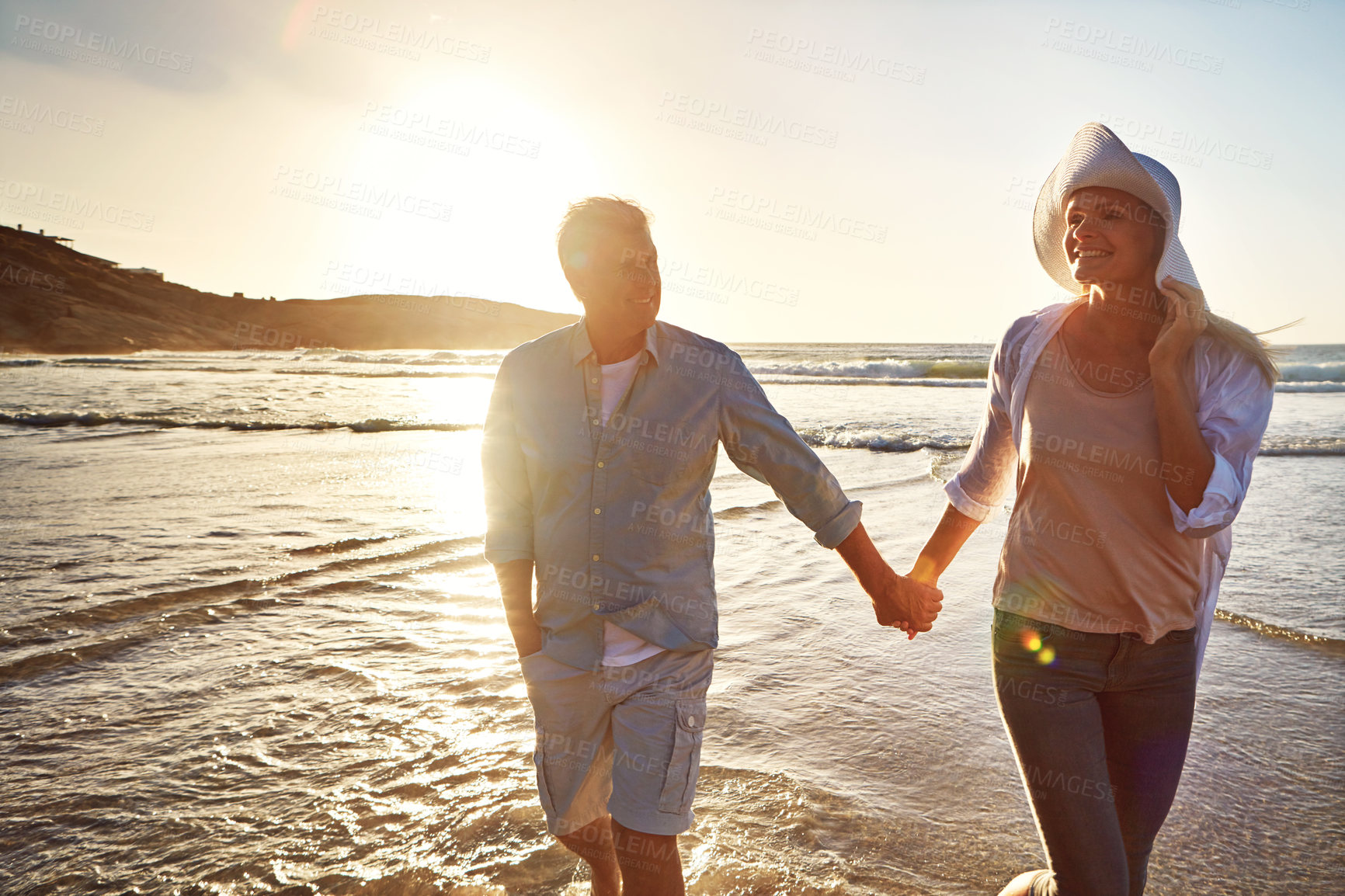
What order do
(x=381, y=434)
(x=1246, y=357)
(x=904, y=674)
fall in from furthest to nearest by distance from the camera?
(x=381, y=434), (x=904, y=674), (x=1246, y=357)

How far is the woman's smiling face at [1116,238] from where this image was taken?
81.7 inches

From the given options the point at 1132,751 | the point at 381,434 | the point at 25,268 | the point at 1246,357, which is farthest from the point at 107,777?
the point at 25,268

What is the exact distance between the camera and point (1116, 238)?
209 centimetres

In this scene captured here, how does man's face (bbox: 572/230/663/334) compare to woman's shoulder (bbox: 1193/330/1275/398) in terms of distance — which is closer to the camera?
woman's shoulder (bbox: 1193/330/1275/398)

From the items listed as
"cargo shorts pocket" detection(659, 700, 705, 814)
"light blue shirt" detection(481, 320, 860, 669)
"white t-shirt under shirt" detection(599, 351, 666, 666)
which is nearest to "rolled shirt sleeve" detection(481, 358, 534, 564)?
"light blue shirt" detection(481, 320, 860, 669)

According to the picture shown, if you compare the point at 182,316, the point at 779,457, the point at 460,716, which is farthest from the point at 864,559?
the point at 182,316

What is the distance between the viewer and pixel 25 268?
2598 inches

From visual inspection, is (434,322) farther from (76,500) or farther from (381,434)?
(76,500)

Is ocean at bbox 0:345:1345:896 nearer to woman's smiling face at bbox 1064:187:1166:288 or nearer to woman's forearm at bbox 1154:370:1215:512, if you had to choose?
woman's forearm at bbox 1154:370:1215:512

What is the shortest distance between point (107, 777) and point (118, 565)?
343cm

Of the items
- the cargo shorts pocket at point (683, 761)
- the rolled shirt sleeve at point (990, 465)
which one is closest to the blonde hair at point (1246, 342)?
the rolled shirt sleeve at point (990, 465)

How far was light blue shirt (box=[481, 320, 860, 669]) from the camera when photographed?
85.4 inches

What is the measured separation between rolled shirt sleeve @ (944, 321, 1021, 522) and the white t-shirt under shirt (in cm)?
102

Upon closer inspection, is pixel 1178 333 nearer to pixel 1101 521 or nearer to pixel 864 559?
pixel 1101 521
